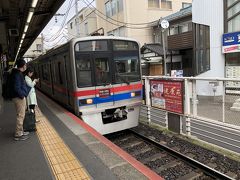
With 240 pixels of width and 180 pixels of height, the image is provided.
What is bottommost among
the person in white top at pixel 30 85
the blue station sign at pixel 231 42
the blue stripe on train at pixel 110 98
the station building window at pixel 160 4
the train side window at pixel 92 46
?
the blue stripe on train at pixel 110 98

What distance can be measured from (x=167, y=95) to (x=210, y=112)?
1499 mm

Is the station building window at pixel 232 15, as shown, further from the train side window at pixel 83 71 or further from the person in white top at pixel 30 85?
the person in white top at pixel 30 85

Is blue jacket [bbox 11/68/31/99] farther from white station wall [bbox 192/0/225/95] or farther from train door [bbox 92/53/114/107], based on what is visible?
white station wall [bbox 192/0/225/95]

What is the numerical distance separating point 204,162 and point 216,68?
9149mm

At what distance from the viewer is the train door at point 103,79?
7258 millimetres

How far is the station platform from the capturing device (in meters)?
3.74

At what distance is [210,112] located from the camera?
641cm

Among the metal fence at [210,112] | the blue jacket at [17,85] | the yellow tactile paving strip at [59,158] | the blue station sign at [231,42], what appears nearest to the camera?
the yellow tactile paving strip at [59,158]

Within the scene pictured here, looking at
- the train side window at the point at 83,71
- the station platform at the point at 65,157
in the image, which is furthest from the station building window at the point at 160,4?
the station platform at the point at 65,157

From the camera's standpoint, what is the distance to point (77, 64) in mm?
7059

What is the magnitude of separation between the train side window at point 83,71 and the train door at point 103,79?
171mm

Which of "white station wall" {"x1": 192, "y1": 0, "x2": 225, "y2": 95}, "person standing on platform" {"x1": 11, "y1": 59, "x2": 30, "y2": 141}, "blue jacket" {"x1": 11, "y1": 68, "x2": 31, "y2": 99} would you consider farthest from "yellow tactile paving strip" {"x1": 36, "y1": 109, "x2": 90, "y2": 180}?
"white station wall" {"x1": 192, "y1": 0, "x2": 225, "y2": 95}

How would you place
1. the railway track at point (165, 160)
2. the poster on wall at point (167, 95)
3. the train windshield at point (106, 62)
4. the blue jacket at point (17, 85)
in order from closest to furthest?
the railway track at point (165, 160) → the blue jacket at point (17, 85) → the poster on wall at point (167, 95) → the train windshield at point (106, 62)

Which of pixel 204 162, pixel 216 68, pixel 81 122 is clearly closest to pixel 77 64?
pixel 81 122
